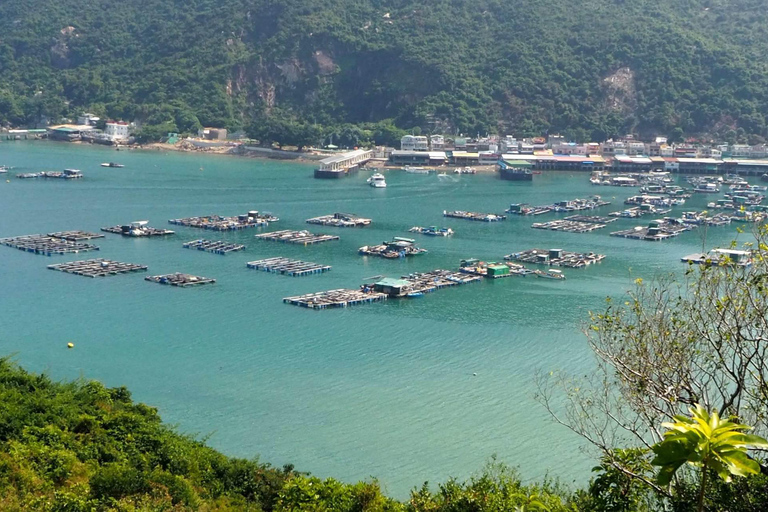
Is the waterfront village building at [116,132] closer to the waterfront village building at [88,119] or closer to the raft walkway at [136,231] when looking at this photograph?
the waterfront village building at [88,119]

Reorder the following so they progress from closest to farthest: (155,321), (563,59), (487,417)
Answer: (487,417), (155,321), (563,59)

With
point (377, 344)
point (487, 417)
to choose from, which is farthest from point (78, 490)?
point (377, 344)

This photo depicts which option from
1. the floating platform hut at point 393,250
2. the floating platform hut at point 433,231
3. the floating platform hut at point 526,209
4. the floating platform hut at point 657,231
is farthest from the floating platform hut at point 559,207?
the floating platform hut at point 393,250

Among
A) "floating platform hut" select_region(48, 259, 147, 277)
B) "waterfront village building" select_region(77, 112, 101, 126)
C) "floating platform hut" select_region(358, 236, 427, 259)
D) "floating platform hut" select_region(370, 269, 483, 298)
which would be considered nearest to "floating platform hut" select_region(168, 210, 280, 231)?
"floating platform hut" select_region(358, 236, 427, 259)

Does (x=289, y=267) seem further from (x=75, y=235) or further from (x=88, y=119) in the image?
(x=88, y=119)

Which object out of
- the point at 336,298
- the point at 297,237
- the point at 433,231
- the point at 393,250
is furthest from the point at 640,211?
the point at 336,298

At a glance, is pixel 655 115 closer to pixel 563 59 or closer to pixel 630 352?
pixel 563 59

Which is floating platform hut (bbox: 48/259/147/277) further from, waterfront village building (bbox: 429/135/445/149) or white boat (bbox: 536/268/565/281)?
waterfront village building (bbox: 429/135/445/149)
